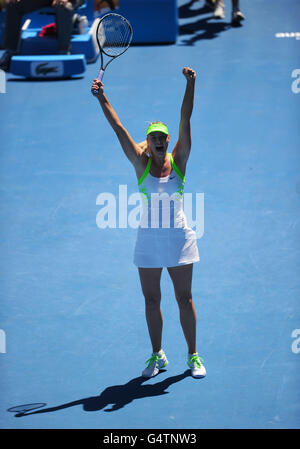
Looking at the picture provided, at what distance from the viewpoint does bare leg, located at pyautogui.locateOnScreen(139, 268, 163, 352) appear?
5.31 meters

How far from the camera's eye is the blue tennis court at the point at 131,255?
527 centimetres

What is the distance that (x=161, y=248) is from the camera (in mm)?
5223

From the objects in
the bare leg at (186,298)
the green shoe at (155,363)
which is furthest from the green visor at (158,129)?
the green shoe at (155,363)

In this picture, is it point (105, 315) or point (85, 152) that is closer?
point (105, 315)

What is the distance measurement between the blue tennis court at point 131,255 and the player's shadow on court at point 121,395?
0.01 m

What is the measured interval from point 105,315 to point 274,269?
5.17 feet

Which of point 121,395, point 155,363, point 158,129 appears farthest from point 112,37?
point 121,395

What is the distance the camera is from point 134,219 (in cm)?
762

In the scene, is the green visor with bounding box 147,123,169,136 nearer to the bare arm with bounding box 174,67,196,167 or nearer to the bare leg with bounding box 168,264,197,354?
the bare arm with bounding box 174,67,196,167

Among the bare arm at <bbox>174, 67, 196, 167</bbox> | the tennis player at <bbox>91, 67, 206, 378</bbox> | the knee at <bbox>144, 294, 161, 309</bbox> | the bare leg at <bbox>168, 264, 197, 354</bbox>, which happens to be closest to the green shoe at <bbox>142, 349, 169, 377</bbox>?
the bare leg at <bbox>168, 264, 197, 354</bbox>

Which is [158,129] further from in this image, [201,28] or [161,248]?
[201,28]

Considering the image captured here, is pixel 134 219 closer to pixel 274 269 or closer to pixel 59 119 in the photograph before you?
pixel 274 269

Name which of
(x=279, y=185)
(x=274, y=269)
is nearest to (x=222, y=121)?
(x=279, y=185)

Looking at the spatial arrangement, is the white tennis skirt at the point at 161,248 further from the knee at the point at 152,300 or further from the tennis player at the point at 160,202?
the knee at the point at 152,300
